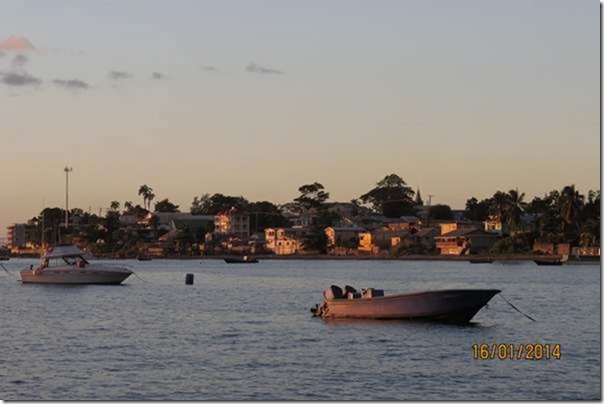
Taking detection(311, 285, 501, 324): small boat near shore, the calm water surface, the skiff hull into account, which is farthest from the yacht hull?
the skiff hull

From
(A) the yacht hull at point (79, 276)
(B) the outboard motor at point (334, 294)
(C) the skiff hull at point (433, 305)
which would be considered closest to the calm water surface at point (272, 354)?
(C) the skiff hull at point (433, 305)

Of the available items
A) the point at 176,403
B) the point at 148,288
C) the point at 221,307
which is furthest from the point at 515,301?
the point at 176,403

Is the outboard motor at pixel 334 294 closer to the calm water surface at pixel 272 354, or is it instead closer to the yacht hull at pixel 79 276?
the calm water surface at pixel 272 354

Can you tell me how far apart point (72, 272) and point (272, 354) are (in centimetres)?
5902

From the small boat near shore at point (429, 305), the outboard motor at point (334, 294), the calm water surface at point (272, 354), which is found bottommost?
the calm water surface at point (272, 354)

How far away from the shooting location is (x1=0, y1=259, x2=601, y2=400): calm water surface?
40.2 meters

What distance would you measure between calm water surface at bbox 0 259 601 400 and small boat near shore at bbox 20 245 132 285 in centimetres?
2090

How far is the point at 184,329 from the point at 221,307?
1774cm

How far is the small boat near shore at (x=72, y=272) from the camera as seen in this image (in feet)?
347

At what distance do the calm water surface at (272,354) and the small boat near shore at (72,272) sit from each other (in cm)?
2090

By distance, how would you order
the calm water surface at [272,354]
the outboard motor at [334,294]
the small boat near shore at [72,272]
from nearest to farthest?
1. the calm water surface at [272,354]
2. the outboard motor at [334,294]
3. the small boat near shore at [72,272]

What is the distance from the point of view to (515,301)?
87.6 meters

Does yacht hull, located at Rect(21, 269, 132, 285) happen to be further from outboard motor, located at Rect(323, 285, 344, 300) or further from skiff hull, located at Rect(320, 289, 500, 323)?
skiff hull, located at Rect(320, 289, 500, 323)

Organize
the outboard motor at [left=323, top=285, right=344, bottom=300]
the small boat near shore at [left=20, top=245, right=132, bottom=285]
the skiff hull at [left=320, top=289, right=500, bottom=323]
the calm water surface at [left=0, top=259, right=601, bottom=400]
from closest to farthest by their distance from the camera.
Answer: the calm water surface at [left=0, top=259, right=601, bottom=400]
the skiff hull at [left=320, top=289, right=500, bottom=323]
the outboard motor at [left=323, top=285, right=344, bottom=300]
the small boat near shore at [left=20, top=245, right=132, bottom=285]
